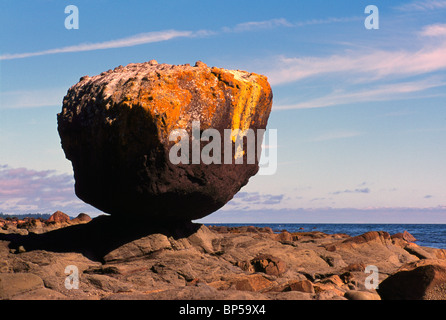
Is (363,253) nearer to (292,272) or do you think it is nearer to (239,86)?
(292,272)

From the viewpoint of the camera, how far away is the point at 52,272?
952 centimetres

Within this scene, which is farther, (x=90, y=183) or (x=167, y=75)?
(x=90, y=183)

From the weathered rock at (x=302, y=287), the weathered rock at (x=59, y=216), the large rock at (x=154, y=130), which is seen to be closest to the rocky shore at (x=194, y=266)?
the weathered rock at (x=302, y=287)

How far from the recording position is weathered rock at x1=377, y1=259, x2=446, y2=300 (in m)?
7.86

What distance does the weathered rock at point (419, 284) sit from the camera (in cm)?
786

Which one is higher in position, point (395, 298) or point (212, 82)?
point (212, 82)

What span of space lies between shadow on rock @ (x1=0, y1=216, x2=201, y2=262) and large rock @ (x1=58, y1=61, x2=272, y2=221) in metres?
0.36

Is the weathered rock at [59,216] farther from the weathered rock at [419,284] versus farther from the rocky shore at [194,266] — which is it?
the weathered rock at [419,284]

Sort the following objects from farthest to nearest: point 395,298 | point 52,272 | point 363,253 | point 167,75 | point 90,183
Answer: point 363,253, point 90,183, point 167,75, point 52,272, point 395,298

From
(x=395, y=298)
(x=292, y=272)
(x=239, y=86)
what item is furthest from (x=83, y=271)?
(x=395, y=298)

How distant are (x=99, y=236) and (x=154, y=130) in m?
3.39

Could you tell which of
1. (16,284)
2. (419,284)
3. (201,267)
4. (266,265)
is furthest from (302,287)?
(16,284)

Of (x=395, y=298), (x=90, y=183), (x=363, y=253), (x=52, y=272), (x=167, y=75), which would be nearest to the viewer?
(x=395, y=298)

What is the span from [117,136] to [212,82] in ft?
7.65
